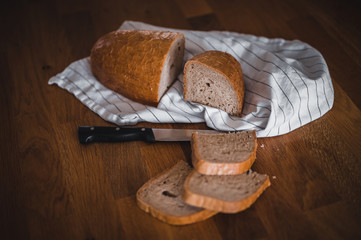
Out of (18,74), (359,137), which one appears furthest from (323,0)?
(18,74)

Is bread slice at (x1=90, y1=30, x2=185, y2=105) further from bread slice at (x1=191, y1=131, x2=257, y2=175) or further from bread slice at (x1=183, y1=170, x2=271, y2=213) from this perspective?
bread slice at (x1=183, y1=170, x2=271, y2=213)

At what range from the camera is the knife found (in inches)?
86.4

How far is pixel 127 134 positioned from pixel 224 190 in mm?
730

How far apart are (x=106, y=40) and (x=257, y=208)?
5.18 feet

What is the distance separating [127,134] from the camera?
2.20m

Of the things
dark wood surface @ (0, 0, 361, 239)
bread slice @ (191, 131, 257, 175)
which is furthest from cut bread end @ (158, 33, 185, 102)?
bread slice @ (191, 131, 257, 175)

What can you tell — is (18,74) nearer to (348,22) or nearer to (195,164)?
(195,164)

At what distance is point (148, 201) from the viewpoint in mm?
1904

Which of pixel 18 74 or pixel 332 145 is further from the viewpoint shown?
pixel 18 74

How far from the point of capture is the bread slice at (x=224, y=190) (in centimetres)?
176

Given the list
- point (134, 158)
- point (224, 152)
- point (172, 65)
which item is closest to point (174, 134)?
point (134, 158)

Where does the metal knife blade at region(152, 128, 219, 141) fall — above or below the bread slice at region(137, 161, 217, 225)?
above

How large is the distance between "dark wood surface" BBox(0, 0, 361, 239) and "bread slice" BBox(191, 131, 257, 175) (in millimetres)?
170

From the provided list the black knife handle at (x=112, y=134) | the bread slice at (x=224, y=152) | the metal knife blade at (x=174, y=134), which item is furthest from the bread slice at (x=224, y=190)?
the black knife handle at (x=112, y=134)
